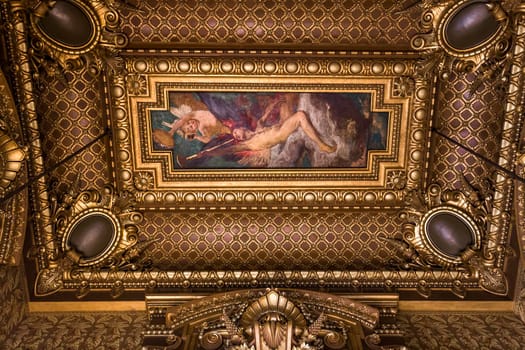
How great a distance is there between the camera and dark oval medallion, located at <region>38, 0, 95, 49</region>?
4.66 meters

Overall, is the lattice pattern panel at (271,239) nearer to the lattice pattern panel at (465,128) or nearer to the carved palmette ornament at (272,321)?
the carved palmette ornament at (272,321)

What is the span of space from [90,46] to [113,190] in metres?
1.77

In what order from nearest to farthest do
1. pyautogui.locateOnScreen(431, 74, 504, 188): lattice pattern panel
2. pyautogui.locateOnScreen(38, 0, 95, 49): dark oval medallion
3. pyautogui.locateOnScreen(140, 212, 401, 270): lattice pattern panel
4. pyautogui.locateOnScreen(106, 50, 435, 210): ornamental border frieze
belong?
pyautogui.locateOnScreen(38, 0, 95, 49): dark oval medallion
pyautogui.locateOnScreen(106, 50, 435, 210): ornamental border frieze
pyautogui.locateOnScreen(431, 74, 504, 188): lattice pattern panel
pyautogui.locateOnScreen(140, 212, 401, 270): lattice pattern panel

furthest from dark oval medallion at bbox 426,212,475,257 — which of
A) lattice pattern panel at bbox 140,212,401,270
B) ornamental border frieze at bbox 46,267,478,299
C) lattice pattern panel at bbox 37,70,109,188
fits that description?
lattice pattern panel at bbox 37,70,109,188

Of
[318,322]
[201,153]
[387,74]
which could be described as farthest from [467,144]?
[201,153]

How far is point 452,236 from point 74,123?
4878mm

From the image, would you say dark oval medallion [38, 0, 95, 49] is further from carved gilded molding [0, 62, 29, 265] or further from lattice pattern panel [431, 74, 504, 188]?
lattice pattern panel [431, 74, 504, 188]

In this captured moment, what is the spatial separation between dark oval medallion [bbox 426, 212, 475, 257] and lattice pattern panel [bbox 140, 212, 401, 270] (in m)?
0.43

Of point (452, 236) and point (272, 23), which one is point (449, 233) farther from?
point (272, 23)

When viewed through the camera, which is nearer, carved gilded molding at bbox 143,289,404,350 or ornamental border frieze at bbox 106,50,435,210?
carved gilded molding at bbox 143,289,404,350

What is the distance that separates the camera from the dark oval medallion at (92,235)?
208 inches

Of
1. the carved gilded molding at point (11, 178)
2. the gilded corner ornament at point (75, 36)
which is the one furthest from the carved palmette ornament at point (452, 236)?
the carved gilded molding at point (11, 178)

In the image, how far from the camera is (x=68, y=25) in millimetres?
4719

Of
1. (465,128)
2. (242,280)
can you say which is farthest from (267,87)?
(465,128)
